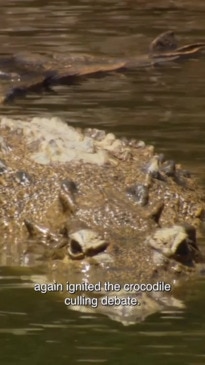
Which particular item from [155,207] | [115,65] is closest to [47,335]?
[155,207]

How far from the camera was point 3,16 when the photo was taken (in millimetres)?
14992

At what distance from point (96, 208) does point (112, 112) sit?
3404 mm

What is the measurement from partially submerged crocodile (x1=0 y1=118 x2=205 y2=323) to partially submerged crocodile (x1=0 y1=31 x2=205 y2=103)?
9.95ft

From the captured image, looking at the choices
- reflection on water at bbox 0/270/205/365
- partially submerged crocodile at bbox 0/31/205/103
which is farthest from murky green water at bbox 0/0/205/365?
partially submerged crocodile at bbox 0/31/205/103

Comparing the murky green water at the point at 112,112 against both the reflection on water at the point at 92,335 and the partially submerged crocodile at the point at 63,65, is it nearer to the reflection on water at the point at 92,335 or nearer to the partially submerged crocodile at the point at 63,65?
the reflection on water at the point at 92,335

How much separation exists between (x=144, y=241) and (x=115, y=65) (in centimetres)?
565

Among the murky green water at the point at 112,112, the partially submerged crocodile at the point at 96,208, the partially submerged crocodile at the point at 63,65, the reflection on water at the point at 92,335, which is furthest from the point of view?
the partially submerged crocodile at the point at 63,65

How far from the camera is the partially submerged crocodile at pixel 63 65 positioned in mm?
11523

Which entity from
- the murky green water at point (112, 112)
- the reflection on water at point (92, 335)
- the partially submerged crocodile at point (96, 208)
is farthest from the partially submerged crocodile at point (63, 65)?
the reflection on water at point (92, 335)

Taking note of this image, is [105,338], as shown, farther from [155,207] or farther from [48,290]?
[155,207]

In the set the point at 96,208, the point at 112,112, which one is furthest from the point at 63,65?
the point at 96,208

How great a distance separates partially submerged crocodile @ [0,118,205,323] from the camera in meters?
6.52

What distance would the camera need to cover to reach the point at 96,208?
7.20m

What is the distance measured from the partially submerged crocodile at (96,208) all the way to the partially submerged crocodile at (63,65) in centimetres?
303
